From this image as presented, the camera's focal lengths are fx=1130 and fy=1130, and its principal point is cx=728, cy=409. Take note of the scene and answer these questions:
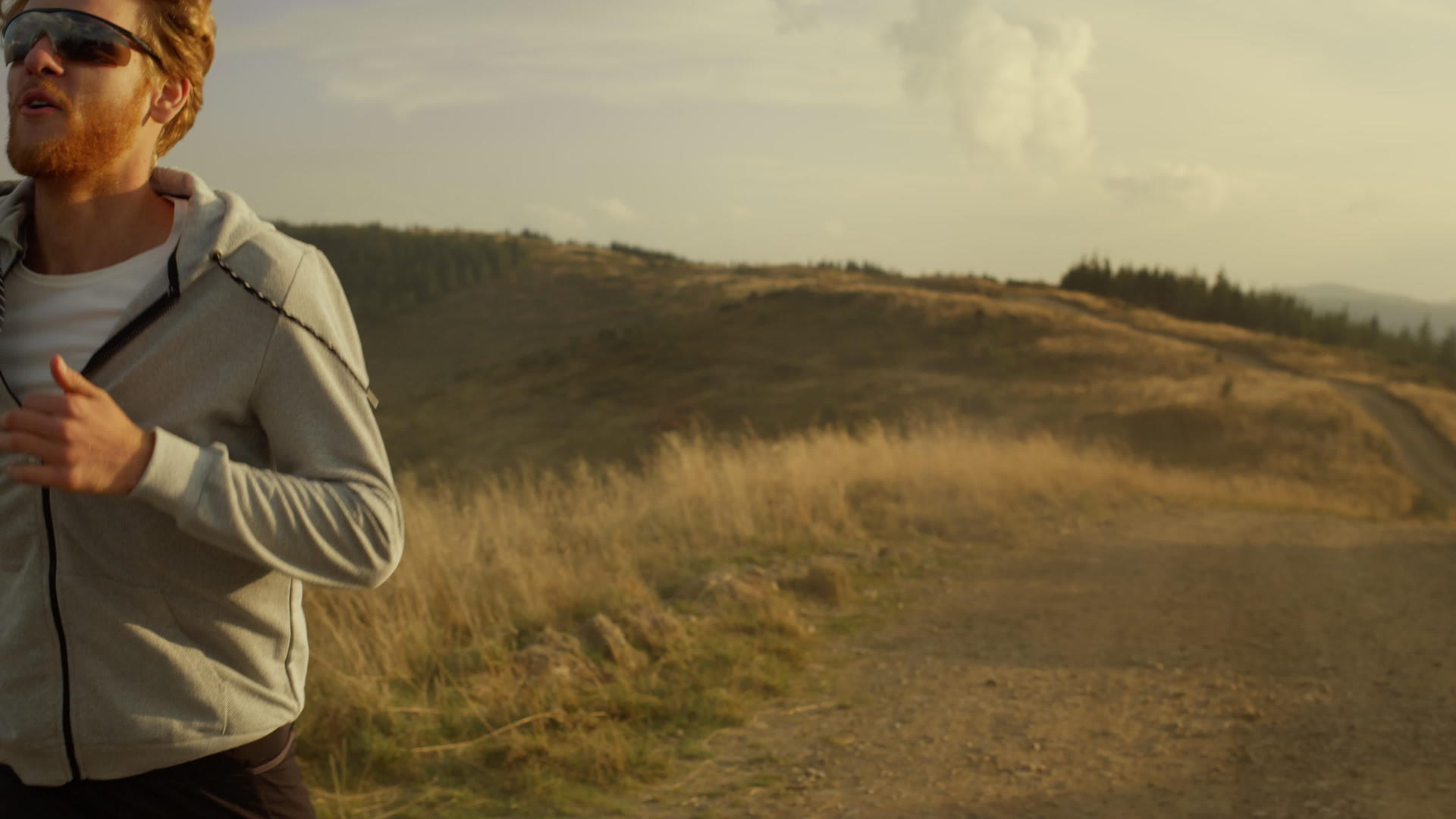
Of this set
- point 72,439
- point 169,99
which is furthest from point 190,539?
point 169,99

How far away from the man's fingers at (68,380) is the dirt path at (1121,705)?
342 centimetres

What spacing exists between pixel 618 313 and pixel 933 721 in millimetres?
47777

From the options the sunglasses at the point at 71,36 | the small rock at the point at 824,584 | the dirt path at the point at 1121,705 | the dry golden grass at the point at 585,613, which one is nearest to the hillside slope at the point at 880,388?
the dry golden grass at the point at 585,613

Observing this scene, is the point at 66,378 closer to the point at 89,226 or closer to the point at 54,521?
the point at 54,521

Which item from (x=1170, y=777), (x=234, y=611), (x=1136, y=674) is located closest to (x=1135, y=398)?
(x=1136, y=674)

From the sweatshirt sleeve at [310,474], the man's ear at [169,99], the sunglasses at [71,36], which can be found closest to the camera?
the sweatshirt sleeve at [310,474]

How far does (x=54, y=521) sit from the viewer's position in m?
1.65

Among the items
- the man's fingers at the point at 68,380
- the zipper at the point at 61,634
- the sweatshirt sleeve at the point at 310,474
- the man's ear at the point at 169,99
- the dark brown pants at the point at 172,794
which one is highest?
the man's ear at the point at 169,99

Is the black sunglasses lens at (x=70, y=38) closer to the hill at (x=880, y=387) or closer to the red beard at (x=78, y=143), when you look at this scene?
the red beard at (x=78, y=143)

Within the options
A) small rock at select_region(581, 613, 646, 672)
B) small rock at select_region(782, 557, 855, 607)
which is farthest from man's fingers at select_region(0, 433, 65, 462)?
small rock at select_region(782, 557, 855, 607)

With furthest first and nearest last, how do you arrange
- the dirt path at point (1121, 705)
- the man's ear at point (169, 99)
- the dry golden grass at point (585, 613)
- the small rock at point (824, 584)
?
the small rock at point (824, 584) < the dry golden grass at point (585, 613) < the dirt path at point (1121, 705) < the man's ear at point (169, 99)

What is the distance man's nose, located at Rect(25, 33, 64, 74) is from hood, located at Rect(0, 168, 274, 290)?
0.82 ft

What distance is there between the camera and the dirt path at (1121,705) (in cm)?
461

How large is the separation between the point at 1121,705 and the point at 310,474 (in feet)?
16.6
